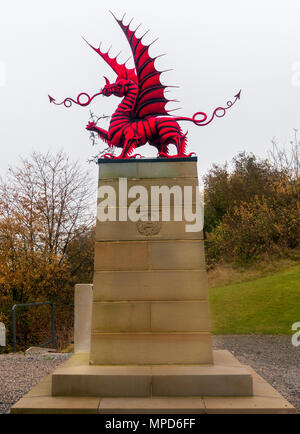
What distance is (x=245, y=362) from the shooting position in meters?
8.16

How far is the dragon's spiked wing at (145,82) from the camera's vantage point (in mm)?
5605

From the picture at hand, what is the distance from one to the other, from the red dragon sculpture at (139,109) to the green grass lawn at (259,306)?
27.5ft

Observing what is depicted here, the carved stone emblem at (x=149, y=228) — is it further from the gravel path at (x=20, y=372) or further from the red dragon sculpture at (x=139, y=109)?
the gravel path at (x=20, y=372)

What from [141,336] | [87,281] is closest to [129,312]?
[141,336]

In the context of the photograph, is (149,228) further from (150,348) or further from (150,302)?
(150,348)

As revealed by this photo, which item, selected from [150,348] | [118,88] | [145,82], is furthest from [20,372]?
[145,82]

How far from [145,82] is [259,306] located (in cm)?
1007

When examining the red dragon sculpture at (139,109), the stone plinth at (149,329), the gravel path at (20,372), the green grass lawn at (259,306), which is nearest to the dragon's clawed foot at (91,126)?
the red dragon sculpture at (139,109)

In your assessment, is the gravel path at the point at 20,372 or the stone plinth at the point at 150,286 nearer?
the stone plinth at the point at 150,286

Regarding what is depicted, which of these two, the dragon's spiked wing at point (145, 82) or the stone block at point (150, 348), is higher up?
the dragon's spiked wing at point (145, 82)

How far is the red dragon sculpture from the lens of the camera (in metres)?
5.39

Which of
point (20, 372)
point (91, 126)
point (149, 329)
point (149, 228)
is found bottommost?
point (20, 372)

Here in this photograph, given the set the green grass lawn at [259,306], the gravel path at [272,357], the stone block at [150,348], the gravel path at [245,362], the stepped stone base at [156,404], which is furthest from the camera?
the green grass lawn at [259,306]
